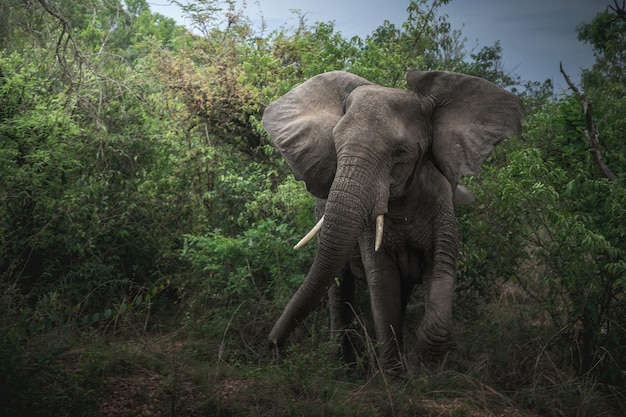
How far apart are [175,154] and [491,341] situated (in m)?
4.77

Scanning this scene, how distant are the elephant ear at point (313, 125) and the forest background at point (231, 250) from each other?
1.12 metres

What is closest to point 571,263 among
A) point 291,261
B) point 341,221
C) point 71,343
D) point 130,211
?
point 341,221

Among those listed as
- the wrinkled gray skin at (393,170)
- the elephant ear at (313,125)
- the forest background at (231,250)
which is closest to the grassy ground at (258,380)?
the forest background at (231,250)

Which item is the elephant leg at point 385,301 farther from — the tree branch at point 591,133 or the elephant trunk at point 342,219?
the tree branch at point 591,133

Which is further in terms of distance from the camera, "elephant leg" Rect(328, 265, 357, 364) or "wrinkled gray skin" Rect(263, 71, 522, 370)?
"elephant leg" Rect(328, 265, 357, 364)

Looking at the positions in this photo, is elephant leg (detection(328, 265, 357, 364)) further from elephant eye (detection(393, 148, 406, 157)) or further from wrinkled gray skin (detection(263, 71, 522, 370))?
elephant eye (detection(393, 148, 406, 157))

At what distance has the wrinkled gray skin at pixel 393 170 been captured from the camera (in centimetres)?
620

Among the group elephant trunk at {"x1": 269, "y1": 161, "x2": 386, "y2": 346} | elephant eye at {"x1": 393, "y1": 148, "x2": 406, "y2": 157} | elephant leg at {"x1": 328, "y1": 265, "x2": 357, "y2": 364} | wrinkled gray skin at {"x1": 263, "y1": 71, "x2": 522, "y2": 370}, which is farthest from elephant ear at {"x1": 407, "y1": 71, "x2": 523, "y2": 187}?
elephant leg at {"x1": 328, "y1": 265, "x2": 357, "y2": 364}

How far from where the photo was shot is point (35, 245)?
8.31m

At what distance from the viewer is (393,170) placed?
6.47 meters

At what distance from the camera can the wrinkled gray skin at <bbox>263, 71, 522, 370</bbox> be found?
620 cm

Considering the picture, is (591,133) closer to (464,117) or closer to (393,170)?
(464,117)

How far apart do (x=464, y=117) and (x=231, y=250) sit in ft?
9.08

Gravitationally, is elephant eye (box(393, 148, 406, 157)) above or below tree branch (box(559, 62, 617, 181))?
below
